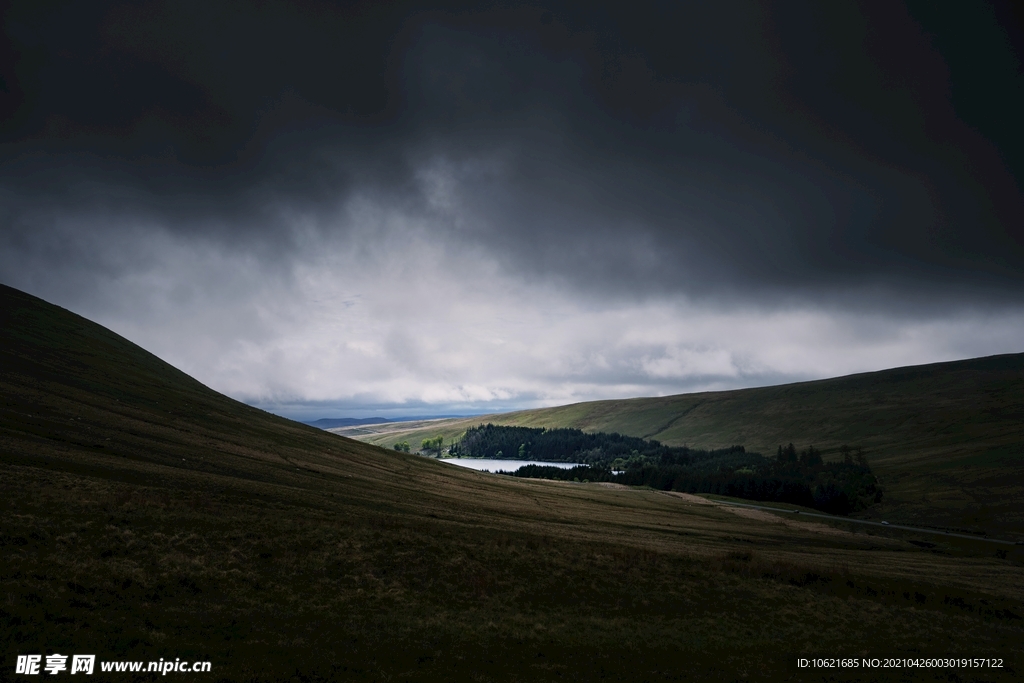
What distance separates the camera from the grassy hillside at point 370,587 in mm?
20578

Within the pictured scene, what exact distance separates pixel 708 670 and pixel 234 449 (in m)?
63.8

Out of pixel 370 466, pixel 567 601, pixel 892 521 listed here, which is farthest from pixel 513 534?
pixel 892 521

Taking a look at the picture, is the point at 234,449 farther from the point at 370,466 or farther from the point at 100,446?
the point at 370,466

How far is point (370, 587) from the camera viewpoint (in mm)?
28906

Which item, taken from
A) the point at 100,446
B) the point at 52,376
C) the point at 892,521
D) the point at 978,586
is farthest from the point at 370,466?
the point at 892,521

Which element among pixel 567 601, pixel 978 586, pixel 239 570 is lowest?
pixel 978 586

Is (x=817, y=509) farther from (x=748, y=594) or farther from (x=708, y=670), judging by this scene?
(x=708, y=670)

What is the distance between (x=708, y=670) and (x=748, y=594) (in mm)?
16147

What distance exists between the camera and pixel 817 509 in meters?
155

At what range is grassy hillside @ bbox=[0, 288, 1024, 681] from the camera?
20.6m

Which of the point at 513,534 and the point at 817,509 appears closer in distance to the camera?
the point at 513,534

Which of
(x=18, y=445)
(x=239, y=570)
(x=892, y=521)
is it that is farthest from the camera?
(x=892, y=521)

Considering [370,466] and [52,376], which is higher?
[52,376]

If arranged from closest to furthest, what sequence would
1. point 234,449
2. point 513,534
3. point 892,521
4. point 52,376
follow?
point 513,534
point 234,449
point 52,376
point 892,521
